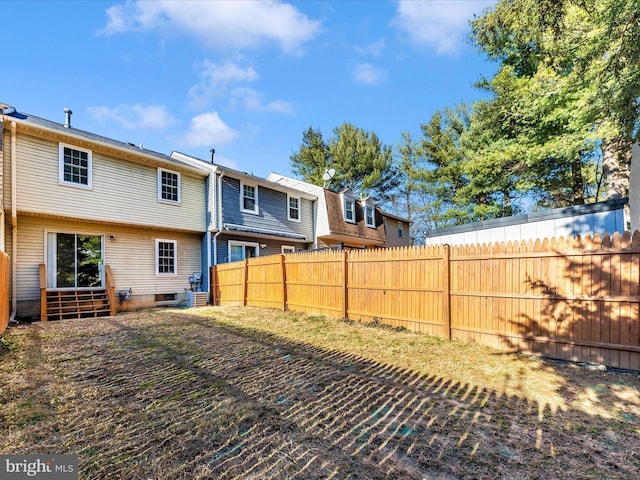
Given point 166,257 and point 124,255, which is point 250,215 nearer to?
point 166,257

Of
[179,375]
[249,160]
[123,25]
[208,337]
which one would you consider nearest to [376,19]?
[123,25]

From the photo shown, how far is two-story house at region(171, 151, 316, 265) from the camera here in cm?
1247

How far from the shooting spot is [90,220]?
9953 mm

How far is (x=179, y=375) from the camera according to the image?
4066mm

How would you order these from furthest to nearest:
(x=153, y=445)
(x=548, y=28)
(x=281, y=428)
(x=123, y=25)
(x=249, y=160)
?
(x=249, y=160), (x=123, y=25), (x=548, y=28), (x=281, y=428), (x=153, y=445)

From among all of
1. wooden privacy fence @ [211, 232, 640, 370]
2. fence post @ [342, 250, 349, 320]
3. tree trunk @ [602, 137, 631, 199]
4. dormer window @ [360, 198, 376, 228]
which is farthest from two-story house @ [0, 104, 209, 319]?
tree trunk @ [602, 137, 631, 199]

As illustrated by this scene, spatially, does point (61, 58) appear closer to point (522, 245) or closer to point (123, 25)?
point (123, 25)

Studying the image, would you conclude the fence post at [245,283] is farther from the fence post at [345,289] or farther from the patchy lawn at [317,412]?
the patchy lawn at [317,412]

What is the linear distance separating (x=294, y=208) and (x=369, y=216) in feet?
20.5

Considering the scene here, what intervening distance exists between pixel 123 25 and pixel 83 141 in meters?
3.70

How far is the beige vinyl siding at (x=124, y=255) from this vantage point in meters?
9.06

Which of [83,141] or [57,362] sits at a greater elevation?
[83,141]

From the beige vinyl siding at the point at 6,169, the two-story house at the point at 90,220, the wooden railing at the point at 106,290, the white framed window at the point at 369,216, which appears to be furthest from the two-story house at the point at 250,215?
the beige vinyl siding at the point at 6,169

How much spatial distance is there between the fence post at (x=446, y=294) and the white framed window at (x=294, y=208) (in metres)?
10.5
